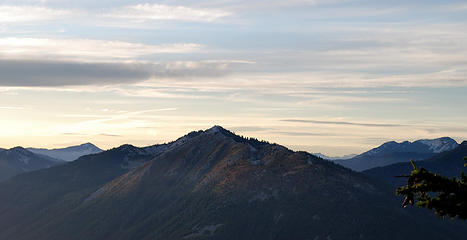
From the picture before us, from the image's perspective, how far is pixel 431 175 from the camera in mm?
46781

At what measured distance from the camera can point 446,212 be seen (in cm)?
4784

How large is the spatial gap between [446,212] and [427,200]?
60.2 inches

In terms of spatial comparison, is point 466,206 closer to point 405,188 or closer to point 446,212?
point 446,212

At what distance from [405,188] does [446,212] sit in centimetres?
359

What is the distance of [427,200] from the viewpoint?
48344 millimetres

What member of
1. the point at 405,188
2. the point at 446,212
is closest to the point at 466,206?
the point at 446,212

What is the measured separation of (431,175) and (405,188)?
199 centimetres

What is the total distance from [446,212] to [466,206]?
1.43 m

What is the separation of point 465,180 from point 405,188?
4433mm

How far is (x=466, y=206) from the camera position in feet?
156

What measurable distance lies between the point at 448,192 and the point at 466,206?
174 cm

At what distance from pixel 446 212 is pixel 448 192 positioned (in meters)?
1.68
